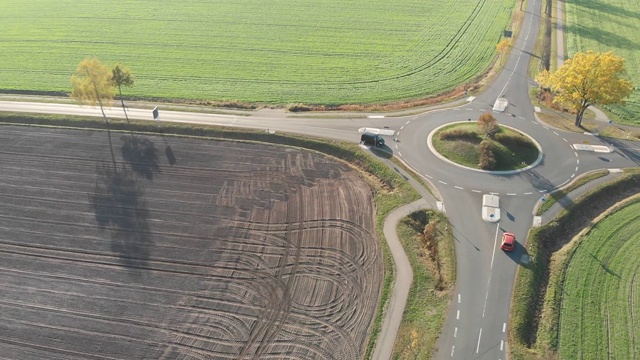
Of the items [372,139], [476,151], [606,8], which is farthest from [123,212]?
[606,8]

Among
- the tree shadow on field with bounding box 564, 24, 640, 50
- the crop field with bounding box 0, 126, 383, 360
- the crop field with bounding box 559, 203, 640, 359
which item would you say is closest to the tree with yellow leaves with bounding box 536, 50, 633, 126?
the crop field with bounding box 559, 203, 640, 359

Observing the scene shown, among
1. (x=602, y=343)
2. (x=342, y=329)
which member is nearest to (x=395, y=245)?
(x=342, y=329)

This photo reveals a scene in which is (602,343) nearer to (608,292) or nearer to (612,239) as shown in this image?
(608,292)

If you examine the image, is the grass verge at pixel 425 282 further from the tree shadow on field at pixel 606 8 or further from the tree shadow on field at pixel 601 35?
the tree shadow on field at pixel 606 8

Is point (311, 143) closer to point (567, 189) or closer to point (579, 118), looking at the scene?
point (567, 189)

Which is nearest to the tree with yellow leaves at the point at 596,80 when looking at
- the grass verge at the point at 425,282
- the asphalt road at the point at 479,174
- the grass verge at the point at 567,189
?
the asphalt road at the point at 479,174
